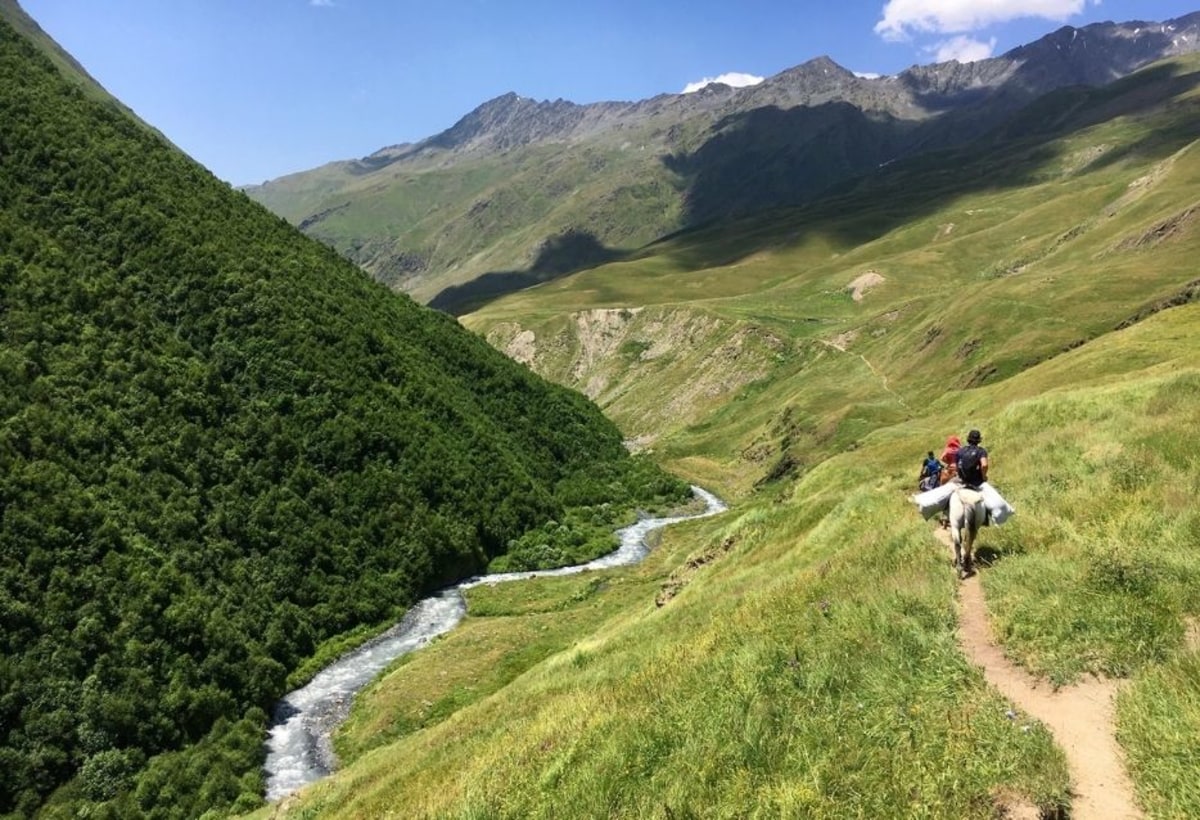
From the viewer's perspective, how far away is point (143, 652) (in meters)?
47.5

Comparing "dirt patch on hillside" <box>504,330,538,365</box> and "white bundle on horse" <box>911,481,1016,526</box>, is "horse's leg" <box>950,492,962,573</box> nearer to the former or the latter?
"white bundle on horse" <box>911,481,1016,526</box>

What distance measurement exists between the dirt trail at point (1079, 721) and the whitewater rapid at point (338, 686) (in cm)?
3914

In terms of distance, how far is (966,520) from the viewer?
16.9 m

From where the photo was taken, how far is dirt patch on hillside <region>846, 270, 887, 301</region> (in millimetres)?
168125

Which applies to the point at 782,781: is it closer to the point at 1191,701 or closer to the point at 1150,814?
the point at 1150,814

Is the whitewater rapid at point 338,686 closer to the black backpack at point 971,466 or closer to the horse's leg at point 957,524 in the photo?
the horse's leg at point 957,524

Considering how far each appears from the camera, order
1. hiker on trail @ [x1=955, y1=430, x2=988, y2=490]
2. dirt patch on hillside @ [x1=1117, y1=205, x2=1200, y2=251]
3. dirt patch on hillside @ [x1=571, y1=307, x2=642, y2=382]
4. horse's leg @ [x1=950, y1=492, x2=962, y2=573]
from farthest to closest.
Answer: dirt patch on hillside @ [x1=571, y1=307, x2=642, y2=382]
dirt patch on hillside @ [x1=1117, y1=205, x2=1200, y2=251]
hiker on trail @ [x1=955, y1=430, x2=988, y2=490]
horse's leg @ [x1=950, y1=492, x2=962, y2=573]

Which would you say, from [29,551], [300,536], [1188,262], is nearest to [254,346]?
[300,536]

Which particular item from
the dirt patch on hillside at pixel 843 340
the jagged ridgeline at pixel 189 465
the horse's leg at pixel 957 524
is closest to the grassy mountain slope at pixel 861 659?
the horse's leg at pixel 957 524

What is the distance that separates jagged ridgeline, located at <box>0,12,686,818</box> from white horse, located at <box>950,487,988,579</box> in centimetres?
3892

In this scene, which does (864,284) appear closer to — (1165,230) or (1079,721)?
(1165,230)

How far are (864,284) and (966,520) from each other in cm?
16700

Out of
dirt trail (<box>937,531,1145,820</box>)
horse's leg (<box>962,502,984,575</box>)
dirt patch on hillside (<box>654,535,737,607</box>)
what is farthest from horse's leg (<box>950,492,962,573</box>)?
dirt patch on hillside (<box>654,535,737,607</box>)

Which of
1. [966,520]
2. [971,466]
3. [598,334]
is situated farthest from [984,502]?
[598,334]
